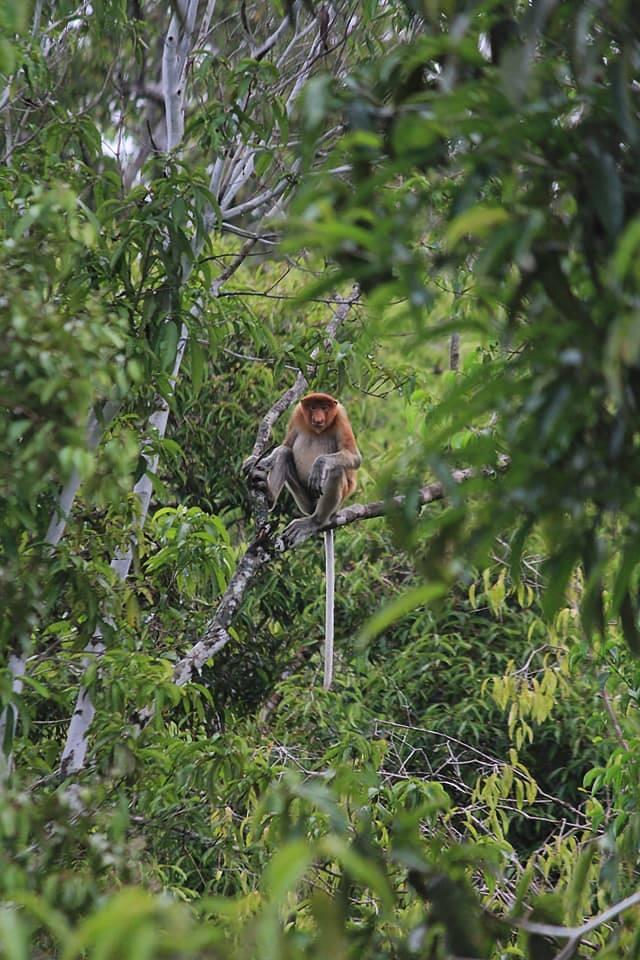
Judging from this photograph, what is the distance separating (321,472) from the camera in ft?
18.1

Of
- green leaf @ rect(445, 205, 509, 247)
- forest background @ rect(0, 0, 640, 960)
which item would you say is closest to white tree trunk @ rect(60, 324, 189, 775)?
forest background @ rect(0, 0, 640, 960)

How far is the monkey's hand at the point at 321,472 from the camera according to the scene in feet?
18.0

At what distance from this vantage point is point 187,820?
306 cm

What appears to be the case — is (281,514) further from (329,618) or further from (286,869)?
(286,869)

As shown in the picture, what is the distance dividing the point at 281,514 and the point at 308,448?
421 mm

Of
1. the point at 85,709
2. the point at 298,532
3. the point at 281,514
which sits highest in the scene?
the point at 281,514

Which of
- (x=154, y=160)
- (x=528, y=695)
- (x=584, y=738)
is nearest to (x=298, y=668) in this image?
(x=584, y=738)

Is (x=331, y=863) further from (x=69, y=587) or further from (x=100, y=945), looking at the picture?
(x=100, y=945)

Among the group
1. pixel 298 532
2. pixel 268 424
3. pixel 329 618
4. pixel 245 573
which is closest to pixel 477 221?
pixel 245 573

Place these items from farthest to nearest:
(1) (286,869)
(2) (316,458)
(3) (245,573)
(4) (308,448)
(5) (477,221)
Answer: (4) (308,448) < (2) (316,458) < (3) (245,573) < (5) (477,221) < (1) (286,869)

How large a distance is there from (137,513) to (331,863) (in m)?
1.11

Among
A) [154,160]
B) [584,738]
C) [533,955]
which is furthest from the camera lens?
[584,738]

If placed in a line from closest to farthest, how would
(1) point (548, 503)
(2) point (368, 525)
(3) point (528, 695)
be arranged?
(1) point (548, 503), (3) point (528, 695), (2) point (368, 525)

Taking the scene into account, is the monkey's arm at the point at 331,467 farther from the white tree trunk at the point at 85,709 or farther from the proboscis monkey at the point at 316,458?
the white tree trunk at the point at 85,709
